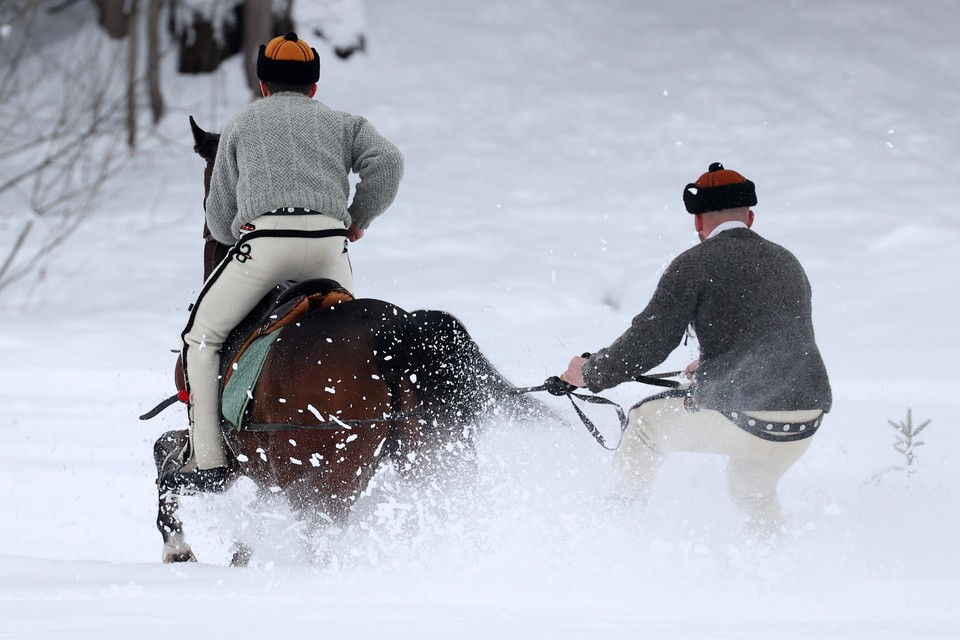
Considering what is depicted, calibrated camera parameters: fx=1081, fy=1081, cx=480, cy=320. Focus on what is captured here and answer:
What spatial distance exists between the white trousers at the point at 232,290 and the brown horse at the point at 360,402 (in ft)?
0.26

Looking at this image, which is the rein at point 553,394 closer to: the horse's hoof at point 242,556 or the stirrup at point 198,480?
the stirrup at point 198,480

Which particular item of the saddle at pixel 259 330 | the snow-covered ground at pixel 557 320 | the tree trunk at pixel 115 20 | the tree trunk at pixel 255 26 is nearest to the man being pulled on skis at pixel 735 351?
the snow-covered ground at pixel 557 320

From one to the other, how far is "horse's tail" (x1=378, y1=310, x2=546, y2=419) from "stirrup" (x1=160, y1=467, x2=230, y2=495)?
844mm

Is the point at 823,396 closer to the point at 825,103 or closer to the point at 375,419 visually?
the point at 375,419

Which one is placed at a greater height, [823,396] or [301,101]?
[301,101]

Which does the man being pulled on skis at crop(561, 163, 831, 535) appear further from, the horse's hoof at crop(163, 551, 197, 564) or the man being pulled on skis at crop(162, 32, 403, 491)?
the horse's hoof at crop(163, 551, 197, 564)

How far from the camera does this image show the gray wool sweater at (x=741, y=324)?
3.53 m

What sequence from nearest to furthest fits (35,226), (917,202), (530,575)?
(530,575), (917,202), (35,226)

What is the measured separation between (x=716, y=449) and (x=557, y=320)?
21.1 feet

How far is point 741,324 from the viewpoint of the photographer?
3.55 metres

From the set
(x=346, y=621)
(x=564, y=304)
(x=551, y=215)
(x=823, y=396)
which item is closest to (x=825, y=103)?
(x=551, y=215)

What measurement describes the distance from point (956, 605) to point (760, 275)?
1.15m

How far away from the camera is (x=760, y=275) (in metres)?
3.53

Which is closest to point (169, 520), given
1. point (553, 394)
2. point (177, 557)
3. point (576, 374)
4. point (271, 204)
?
point (177, 557)
